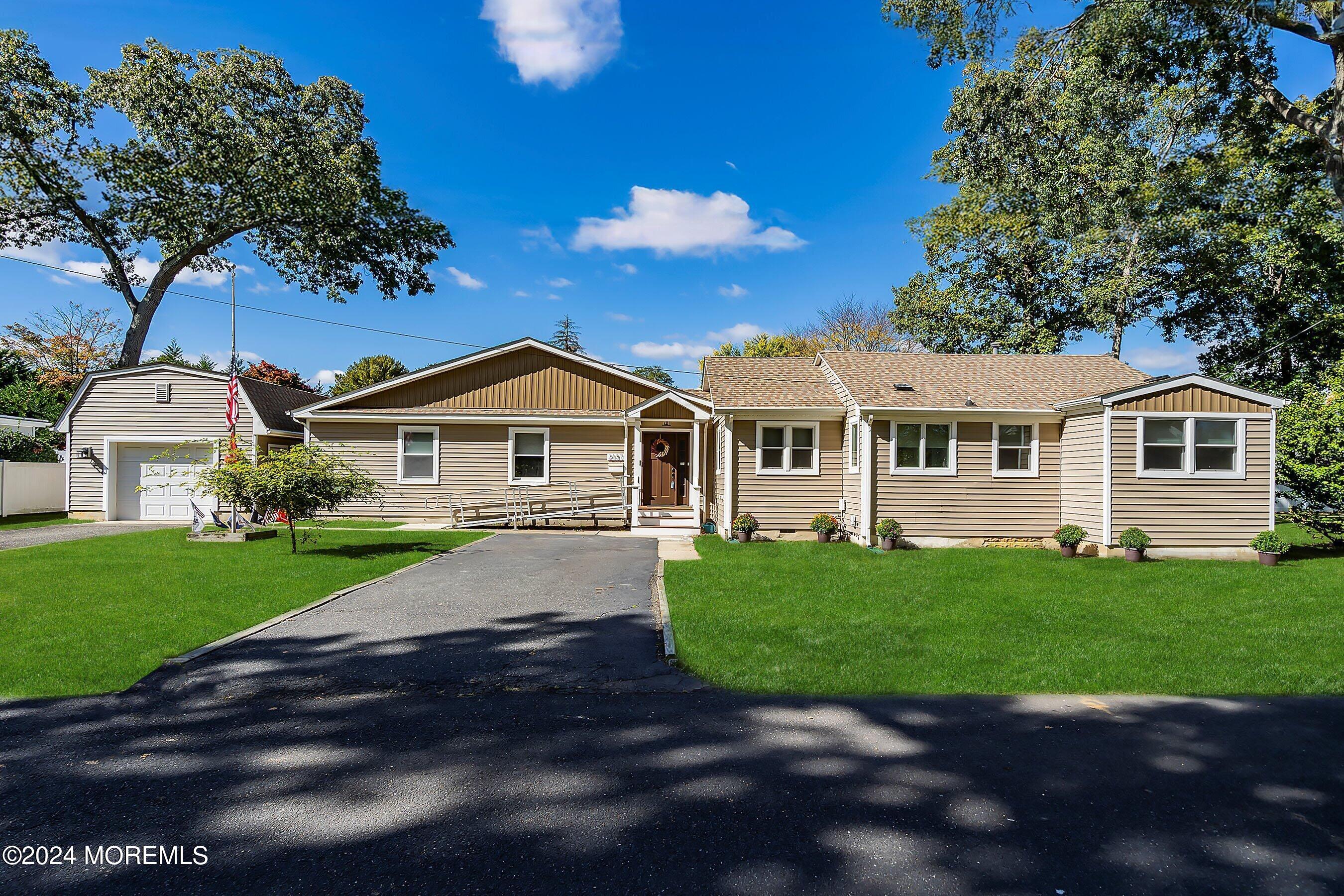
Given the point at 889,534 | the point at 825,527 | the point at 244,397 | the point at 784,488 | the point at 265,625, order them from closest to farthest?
1. the point at 265,625
2. the point at 889,534
3. the point at 825,527
4. the point at 784,488
5. the point at 244,397

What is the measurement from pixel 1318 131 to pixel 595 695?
1985 centimetres

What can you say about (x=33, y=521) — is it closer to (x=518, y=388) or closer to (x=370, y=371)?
(x=518, y=388)

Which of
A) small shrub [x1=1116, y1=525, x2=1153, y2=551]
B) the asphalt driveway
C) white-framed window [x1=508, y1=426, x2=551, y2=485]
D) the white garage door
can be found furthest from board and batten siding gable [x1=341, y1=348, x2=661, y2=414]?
small shrub [x1=1116, y1=525, x2=1153, y2=551]

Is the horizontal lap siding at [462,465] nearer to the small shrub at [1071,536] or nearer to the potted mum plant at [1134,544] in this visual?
the small shrub at [1071,536]

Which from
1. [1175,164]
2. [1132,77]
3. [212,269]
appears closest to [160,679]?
[1132,77]

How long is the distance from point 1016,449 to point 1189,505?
11.0 ft

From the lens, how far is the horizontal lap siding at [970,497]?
14.4 metres

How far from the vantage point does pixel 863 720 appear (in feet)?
15.7

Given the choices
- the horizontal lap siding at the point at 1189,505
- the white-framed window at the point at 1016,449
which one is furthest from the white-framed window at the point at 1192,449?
the white-framed window at the point at 1016,449

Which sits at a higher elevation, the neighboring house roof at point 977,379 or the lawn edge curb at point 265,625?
the neighboring house roof at point 977,379

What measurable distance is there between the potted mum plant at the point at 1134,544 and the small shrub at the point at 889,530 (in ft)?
13.9

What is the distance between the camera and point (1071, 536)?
43.1 ft

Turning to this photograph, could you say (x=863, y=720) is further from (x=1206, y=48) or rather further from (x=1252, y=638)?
(x=1206, y=48)

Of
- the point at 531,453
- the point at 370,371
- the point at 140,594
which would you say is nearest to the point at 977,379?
the point at 531,453
